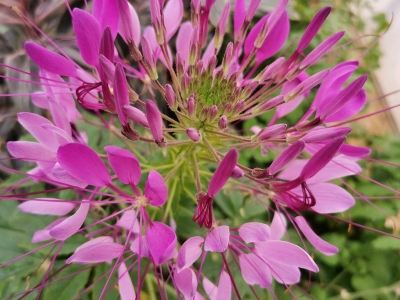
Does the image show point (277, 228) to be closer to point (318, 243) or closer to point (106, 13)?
point (318, 243)

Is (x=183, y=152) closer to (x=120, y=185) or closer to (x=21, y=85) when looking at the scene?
(x=120, y=185)

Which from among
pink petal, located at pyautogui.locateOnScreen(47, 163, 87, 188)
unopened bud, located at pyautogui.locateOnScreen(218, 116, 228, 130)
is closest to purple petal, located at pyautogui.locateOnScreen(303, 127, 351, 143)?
unopened bud, located at pyautogui.locateOnScreen(218, 116, 228, 130)

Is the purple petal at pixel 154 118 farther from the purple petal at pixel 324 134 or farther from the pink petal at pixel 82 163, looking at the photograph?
the purple petal at pixel 324 134

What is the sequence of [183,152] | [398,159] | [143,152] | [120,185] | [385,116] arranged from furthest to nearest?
1. [385,116]
2. [398,159]
3. [143,152]
4. [120,185]
5. [183,152]

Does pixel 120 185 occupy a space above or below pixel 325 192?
below

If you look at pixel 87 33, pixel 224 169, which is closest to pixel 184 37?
pixel 87 33

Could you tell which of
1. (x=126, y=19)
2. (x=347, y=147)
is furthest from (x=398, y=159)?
(x=126, y=19)

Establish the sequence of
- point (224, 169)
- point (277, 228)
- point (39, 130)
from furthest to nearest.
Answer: point (277, 228) < point (39, 130) < point (224, 169)
